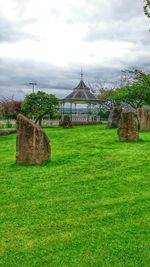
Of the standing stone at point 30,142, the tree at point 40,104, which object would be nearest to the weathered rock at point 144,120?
the tree at point 40,104

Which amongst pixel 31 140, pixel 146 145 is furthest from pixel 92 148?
pixel 31 140

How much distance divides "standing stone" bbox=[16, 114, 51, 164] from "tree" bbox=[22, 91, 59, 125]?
23062mm

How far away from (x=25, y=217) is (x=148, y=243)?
103 inches

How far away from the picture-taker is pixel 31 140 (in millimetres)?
13234

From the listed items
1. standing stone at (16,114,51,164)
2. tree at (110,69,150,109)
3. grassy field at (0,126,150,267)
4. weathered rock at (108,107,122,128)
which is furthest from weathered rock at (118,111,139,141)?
tree at (110,69,150,109)

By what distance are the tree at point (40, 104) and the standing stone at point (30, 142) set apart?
2306 centimetres

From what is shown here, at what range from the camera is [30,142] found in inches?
522

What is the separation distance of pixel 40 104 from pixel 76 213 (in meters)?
29.1

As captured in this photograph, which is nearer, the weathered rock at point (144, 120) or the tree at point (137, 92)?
the weathered rock at point (144, 120)

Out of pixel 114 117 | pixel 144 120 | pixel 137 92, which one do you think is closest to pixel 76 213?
pixel 144 120

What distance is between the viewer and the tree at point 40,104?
3675cm

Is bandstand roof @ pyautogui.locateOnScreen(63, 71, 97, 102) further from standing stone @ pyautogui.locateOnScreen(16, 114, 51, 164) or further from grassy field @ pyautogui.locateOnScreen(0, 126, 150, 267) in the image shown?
standing stone @ pyautogui.locateOnScreen(16, 114, 51, 164)

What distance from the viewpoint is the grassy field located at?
6.31 metres

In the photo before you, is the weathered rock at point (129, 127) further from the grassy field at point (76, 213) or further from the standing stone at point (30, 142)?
the standing stone at point (30, 142)
